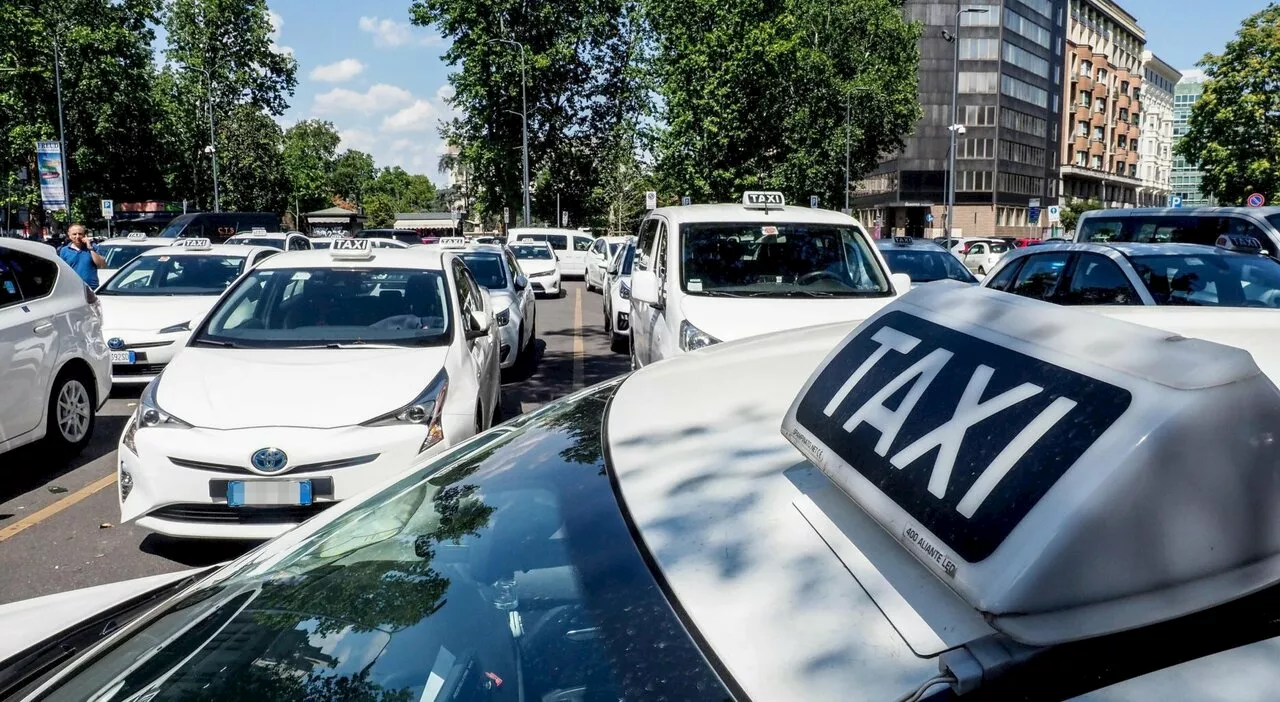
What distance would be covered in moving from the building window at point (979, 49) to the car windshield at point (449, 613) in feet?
249

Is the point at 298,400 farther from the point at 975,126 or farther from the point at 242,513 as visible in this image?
the point at 975,126

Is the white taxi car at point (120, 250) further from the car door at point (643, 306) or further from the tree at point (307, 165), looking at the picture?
the tree at point (307, 165)

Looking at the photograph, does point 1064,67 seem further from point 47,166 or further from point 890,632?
point 890,632

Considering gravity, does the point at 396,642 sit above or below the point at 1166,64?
below

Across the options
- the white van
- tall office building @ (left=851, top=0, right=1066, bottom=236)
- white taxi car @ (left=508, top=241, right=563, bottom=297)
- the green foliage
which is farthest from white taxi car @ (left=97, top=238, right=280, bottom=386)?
tall office building @ (left=851, top=0, right=1066, bottom=236)

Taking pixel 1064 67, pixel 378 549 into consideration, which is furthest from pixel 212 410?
pixel 1064 67

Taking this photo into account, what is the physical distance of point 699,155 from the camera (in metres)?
43.2

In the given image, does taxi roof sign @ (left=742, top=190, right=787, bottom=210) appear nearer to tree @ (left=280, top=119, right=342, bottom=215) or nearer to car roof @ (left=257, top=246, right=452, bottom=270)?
car roof @ (left=257, top=246, right=452, bottom=270)

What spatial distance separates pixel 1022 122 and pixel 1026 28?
276 inches

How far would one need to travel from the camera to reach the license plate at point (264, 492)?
183 inches

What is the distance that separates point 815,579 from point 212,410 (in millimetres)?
4462

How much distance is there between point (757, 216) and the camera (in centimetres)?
785

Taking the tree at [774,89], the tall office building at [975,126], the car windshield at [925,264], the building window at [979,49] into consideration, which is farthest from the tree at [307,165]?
the car windshield at [925,264]

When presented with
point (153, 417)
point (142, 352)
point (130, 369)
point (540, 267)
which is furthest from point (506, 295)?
point (540, 267)
